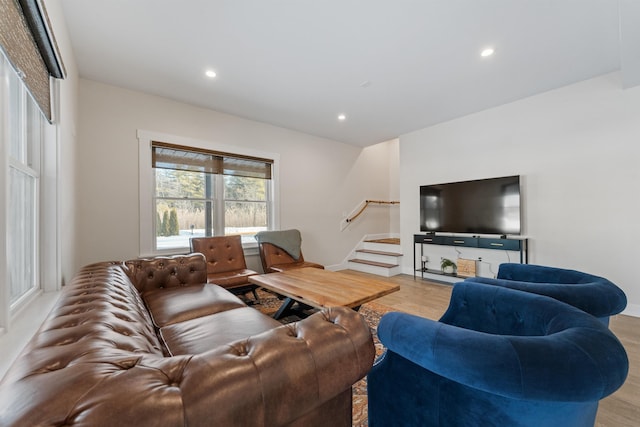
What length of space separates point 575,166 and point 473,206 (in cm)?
122

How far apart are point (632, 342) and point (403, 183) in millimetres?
3493

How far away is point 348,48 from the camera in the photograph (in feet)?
8.07

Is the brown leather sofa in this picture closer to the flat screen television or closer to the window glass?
the window glass

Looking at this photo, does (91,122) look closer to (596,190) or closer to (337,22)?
(337,22)

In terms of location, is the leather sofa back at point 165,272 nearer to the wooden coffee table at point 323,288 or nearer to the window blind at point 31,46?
the wooden coffee table at point 323,288

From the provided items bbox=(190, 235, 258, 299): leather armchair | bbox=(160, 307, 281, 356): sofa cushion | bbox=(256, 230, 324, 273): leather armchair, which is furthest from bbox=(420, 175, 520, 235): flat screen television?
bbox=(160, 307, 281, 356): sofa cushion

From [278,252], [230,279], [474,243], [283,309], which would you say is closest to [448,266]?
[474,243]

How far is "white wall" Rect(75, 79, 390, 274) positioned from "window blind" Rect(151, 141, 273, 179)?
204 millimetres

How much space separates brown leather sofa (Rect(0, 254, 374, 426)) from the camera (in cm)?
50

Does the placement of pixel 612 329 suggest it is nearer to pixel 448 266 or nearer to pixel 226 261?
pixel 448 266

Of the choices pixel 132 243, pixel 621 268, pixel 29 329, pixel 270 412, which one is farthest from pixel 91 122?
pixel 621 268

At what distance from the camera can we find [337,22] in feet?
Result: 7.00

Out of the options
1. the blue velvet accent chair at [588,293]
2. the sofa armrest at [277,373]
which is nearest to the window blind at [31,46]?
the sofa armrest at [277,373]

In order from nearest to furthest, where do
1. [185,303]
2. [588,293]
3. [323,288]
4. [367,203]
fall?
[588,293]
[185,303]
[323,288]
[367,203]
